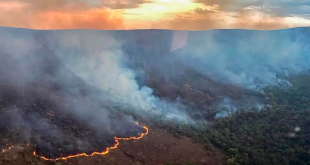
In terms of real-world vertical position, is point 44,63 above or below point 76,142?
above

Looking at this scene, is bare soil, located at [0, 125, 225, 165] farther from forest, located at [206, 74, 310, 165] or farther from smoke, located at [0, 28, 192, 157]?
forest, located at [206, 74, 310, 165]

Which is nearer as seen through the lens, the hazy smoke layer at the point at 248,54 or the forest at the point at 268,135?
the forest at the point at 268,135

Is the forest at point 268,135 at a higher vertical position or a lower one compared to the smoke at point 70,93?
lower

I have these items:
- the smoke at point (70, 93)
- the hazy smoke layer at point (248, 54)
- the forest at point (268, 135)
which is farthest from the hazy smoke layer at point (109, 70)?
the hazy smoke layer at point (248, 54)

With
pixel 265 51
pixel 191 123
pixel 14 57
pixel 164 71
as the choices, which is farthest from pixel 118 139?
pixel 265 51

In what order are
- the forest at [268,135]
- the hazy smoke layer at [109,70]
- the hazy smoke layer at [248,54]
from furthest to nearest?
1. the hazy smoke layer at [248,54]
2. the hazy smoke layer at [109,70]
3. the forest at [268,135]

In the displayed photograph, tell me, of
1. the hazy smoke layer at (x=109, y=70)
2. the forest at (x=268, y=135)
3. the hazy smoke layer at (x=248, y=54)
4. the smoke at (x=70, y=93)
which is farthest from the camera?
the hazy smoke layer at (x=248, y=54)

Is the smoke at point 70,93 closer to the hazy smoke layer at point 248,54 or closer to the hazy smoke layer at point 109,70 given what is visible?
the hazy smoke layer at point 109,70

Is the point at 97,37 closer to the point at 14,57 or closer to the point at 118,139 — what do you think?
the point at 14,57
